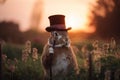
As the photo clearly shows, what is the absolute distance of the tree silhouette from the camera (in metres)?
11.3

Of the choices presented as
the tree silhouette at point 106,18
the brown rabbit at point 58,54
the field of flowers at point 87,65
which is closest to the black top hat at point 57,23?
the brown rabbit at point 58,54

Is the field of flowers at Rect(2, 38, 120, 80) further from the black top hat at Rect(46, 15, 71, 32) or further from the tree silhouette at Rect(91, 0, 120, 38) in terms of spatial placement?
the tree silhouette at Rect(91, 0, 120, 38)

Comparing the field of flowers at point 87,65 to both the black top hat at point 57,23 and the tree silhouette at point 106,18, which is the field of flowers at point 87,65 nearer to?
the black top hat at point 57,23

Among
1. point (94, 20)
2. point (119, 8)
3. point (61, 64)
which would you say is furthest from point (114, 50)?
point (94, 20)

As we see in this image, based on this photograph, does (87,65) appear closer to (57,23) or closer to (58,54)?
(58,54)

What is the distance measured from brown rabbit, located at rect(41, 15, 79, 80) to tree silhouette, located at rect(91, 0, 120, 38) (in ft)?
10.5

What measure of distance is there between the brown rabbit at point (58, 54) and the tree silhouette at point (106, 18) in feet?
10.5

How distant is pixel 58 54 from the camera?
7996 millimetres

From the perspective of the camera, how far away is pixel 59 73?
8.09 metres

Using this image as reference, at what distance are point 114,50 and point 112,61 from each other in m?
0.30

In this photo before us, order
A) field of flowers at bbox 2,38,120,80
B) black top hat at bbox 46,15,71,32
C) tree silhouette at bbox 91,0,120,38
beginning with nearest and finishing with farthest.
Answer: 1. black top hat at bbox 46,15,71,32
2. field of flowers at bbox 2,38,120,80
3. tree silhouette at bbox 91,0,120,38

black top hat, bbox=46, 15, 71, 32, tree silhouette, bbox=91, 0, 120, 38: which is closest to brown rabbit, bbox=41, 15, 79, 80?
black top hat, bbox=46, 15, 71, 32

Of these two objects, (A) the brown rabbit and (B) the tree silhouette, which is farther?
(B) the tree silhouette

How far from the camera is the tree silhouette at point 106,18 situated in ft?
36.9
